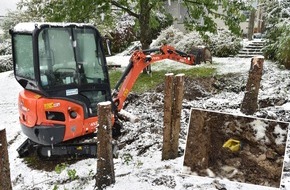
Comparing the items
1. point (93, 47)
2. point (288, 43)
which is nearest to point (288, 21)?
point (288, 43)

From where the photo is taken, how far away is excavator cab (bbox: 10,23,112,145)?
15.9ft

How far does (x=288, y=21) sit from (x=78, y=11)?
654 cm

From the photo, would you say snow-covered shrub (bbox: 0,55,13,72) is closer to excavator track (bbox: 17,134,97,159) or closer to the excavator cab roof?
the excavator cab roof

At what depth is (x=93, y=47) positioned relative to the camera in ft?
17.6

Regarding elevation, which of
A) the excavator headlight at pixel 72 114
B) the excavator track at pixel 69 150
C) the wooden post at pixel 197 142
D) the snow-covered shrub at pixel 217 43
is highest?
the snow-covered shrub at pixel 217 43

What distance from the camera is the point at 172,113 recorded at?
4414 millimetres

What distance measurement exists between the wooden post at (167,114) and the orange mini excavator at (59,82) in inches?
57.6

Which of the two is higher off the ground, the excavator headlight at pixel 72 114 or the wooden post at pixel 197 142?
the wooden post at pixel 197 142

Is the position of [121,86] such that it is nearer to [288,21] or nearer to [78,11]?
[78,11]

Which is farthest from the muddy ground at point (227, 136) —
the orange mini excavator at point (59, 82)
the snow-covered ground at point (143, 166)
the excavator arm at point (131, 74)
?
the orange mini excavator at point (59, 82)

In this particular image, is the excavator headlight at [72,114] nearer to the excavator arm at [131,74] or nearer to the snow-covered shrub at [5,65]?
the excavator arm at [131,74]

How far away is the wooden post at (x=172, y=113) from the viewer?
4301 mm

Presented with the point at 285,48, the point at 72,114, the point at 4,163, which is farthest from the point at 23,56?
the point at 285,48

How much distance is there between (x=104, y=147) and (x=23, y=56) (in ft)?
7.96
